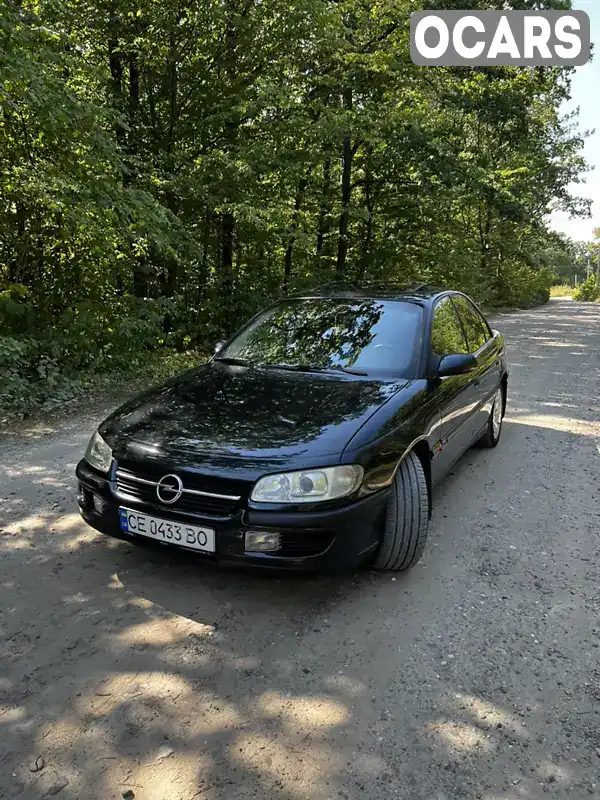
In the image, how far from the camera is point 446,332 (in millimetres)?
4180

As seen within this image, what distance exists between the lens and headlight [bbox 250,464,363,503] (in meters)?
2.63

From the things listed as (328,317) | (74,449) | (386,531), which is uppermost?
(328,317)

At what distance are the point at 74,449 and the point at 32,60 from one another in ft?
12.5

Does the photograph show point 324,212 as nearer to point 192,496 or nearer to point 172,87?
point 172,87

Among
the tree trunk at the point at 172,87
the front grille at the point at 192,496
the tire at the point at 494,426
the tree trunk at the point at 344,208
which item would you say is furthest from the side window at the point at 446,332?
the tree trunk at the point at 344,208

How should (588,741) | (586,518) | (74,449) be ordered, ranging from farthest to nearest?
1. (74,449)
2. (586,518)
3. (588,741)

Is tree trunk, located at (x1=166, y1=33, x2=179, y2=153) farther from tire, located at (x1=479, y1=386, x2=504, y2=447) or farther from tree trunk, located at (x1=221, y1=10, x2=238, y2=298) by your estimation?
tire, located at (x1=479, y1=386, x2=504, y2=447)

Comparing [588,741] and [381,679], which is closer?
[588,741]

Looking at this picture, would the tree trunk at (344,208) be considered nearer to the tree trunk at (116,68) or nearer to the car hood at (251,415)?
the tree trunk at (116,68)

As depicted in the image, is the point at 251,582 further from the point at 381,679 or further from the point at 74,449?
the point at 74,449

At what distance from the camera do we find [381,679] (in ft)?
7.90

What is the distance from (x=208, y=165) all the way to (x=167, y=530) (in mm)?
7948

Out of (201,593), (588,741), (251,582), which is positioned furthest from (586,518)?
(201,593)

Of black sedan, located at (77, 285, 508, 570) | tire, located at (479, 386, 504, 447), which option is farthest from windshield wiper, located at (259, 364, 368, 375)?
tire, located at (479, 386, 504, 447)
